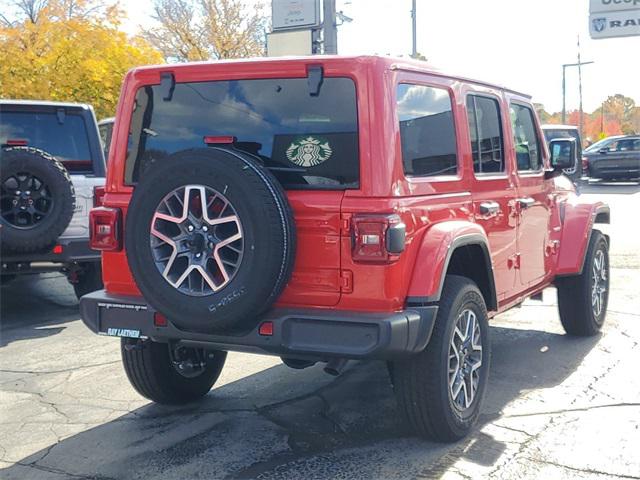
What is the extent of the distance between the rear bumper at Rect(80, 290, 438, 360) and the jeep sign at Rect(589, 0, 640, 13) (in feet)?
60.5

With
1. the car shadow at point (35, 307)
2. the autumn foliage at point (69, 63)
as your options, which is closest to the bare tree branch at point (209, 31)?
the autumn foliage at point (69, 63)

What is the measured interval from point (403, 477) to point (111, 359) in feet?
10.2

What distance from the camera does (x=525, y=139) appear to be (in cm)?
571

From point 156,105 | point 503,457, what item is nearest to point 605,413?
point 503,457

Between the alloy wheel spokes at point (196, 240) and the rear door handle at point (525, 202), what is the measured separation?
2.33 m

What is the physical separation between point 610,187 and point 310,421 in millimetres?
22102

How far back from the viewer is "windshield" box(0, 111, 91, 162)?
7.73m

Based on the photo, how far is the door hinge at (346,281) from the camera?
3740 mm

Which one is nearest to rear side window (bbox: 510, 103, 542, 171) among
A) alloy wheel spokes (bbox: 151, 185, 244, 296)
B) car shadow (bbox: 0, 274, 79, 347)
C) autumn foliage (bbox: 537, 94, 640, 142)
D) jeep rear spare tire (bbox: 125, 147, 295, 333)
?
jeep rear spare tire (bbox: 125, 147, 295, 333)

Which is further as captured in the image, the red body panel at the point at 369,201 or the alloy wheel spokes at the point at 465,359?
the alloy wheel spokes at the point at 465,359

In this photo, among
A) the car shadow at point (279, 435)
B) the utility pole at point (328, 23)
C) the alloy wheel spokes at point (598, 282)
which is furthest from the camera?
the utility pole at point (328, 23)

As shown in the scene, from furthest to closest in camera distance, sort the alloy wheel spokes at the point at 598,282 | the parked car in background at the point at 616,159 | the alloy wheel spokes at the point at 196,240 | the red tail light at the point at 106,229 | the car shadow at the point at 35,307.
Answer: the parked car in background at the point at 616,159
the car shadow at the point at 35,307
the alloy wheel spokes at the point at 598,282
the red tail light at the point at 106,229
the alloy wheel spokes at the point at 196,240

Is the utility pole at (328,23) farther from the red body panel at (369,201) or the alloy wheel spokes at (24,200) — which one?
Answer: the red body panel at (369,201)

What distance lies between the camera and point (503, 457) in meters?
3.98
